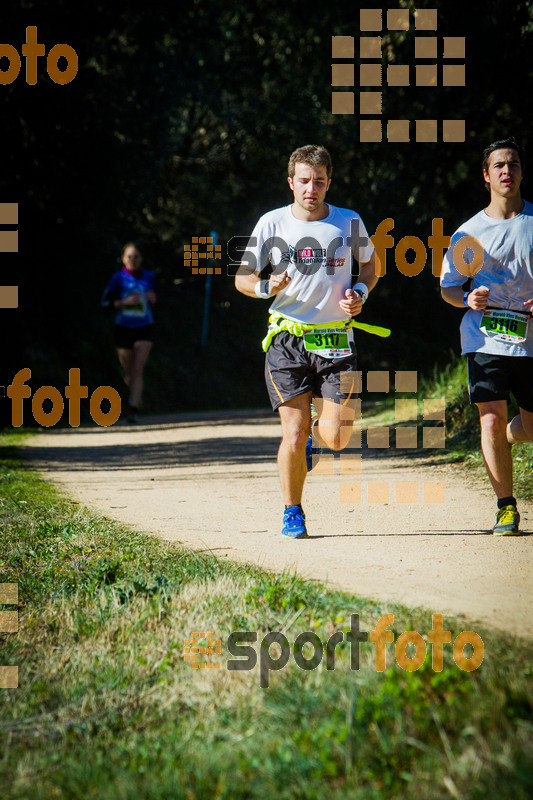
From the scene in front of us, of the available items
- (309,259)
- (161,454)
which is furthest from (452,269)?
(161,454)

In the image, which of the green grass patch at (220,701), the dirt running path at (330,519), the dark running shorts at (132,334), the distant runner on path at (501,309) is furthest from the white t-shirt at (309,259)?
the dark running shorts at (132,334)

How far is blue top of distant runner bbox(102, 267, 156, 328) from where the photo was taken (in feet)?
39.3

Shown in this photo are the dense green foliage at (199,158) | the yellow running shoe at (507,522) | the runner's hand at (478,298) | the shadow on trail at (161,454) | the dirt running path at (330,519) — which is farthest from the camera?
the dense green foliage at (199,158)

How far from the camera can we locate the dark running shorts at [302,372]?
5.25m

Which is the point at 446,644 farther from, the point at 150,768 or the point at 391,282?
the point at 391,282

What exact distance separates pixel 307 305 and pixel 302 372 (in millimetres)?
396

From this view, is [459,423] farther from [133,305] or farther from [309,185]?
[133,305]

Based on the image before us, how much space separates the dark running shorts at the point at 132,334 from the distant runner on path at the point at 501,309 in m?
7.45

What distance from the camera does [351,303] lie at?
5090 mm

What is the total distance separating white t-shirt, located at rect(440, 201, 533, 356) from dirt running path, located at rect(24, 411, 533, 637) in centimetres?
111

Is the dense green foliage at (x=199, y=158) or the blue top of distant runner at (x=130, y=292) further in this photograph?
the dense green foliage at (x=199, y=158)

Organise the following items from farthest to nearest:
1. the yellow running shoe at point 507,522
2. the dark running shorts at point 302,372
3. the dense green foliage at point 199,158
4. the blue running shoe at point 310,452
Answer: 1. the dense green foliage at point 199,158
2. the blue running shoe at point 310,452
3. the dark running shorts at point 302,372
4. the yellow running shoe at point 507,522

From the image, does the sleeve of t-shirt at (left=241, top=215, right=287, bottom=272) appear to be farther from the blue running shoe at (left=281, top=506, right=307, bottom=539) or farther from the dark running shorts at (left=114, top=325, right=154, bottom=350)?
the dark running shorts at (left=114, top=325, right=154, bottom=350)

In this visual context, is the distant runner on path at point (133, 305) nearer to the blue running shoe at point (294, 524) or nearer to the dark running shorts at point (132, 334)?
the dark running shorts at point (132, 334)
